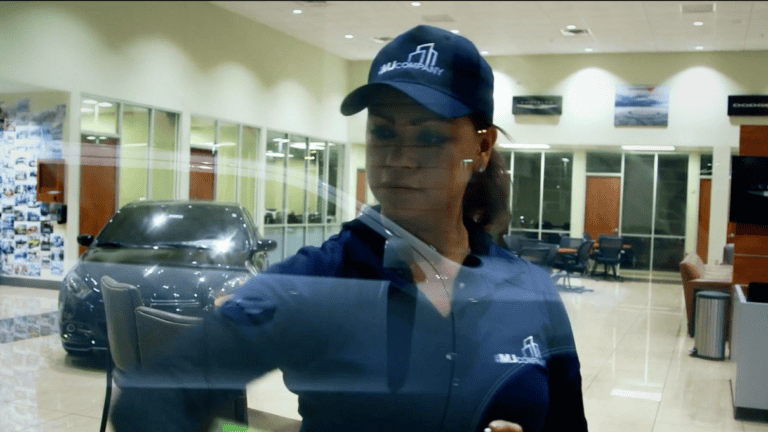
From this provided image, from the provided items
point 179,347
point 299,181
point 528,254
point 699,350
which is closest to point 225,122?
point 299,181

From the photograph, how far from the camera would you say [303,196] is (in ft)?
2.24

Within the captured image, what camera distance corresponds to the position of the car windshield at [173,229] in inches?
28.6

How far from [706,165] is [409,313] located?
82 cm

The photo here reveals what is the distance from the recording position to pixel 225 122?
792 millimetres

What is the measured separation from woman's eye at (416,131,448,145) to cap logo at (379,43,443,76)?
0.19 ft

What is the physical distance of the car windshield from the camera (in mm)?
727

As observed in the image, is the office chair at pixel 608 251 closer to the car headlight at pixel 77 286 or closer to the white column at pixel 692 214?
the white column at pixel 692 214

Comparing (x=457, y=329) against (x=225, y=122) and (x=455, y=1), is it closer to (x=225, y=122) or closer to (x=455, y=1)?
(x=225, y=122)

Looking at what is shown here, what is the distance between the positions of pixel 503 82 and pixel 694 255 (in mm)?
822

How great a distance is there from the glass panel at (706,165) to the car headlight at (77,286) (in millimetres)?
1036

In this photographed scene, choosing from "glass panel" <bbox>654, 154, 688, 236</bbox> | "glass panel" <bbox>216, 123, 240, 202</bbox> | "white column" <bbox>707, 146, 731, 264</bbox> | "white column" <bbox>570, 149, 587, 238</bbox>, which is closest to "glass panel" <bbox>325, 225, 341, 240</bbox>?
"glass panel" <bbox>216, 123, 240, 202</bbox>

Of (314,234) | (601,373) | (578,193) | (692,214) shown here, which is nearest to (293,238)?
(314,234)

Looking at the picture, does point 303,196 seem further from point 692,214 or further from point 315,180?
point 692,214

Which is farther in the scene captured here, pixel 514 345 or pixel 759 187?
pixel 759 187
